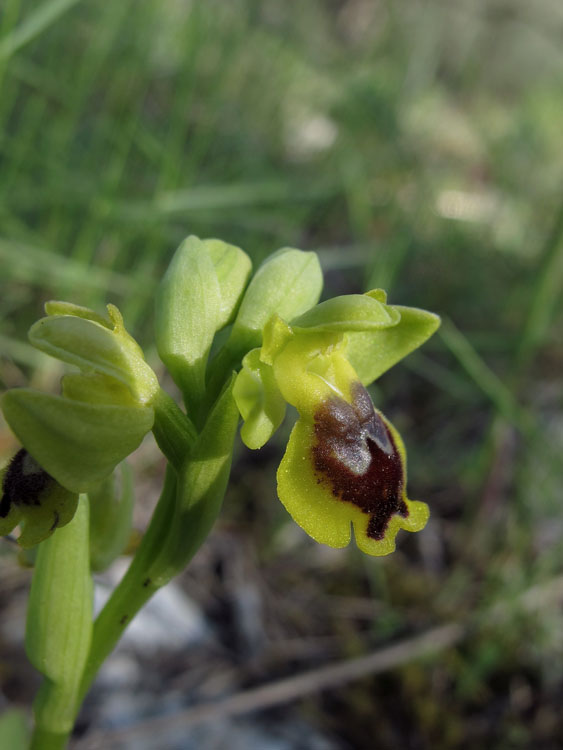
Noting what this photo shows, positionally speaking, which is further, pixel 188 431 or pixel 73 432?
pixel 188 431

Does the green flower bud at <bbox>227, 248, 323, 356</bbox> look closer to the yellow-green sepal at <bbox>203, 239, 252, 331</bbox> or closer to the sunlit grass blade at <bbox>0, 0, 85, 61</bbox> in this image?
→ the yellow-green sepal at <bbox>203, 239, 252, 331</bbox>

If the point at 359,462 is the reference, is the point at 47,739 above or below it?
below

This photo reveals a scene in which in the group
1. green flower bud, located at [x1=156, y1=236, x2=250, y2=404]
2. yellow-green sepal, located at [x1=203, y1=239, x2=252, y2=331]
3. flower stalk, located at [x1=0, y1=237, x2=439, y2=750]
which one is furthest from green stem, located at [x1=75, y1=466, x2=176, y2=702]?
yellow-green sepal, located at [x1=203, y1=239, x2=252, y2=331]

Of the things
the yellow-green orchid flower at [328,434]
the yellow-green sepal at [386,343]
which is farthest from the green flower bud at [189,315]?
the yellow-green sepal at [386,343]

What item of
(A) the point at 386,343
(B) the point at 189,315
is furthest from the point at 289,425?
(B) the point at 189,315

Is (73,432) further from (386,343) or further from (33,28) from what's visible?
(33,28)

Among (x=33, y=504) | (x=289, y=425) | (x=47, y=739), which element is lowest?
(x=289, y=425)

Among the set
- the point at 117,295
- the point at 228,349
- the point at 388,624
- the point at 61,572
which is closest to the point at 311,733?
the point at 388,624

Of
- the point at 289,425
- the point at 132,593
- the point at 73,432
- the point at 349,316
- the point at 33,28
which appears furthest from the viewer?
the point at 289,425
